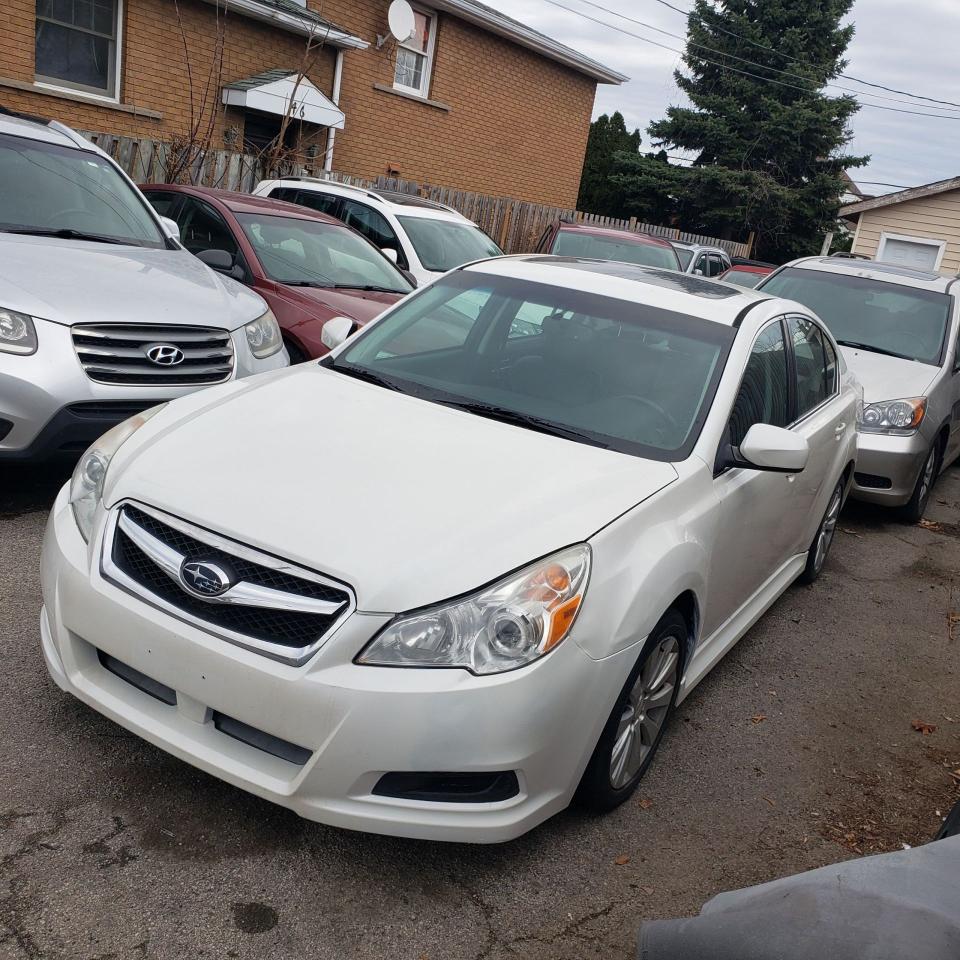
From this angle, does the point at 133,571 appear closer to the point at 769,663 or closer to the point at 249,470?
the point at 249,470

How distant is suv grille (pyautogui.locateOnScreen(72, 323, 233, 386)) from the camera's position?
4898mm

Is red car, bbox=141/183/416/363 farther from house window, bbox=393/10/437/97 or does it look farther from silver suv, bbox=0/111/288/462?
house window, bbox=393/10/437/97

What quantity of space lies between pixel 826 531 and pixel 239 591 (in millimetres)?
4148

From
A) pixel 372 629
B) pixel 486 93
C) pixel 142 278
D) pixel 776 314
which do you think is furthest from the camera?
pixel 486 93

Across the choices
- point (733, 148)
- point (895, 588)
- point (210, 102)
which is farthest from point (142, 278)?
point (733, 148)

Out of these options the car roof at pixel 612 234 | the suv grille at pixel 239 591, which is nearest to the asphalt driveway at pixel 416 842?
the suv grille at pixel 239 591

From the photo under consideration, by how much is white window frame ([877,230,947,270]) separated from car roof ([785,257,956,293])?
17885mm

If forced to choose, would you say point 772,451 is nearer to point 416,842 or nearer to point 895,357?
point 416,842

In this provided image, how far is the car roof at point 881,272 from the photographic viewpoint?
335 inches

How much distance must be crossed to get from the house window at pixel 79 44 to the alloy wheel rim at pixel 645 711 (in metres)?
12.9

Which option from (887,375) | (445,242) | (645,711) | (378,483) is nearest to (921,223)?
(445,242)

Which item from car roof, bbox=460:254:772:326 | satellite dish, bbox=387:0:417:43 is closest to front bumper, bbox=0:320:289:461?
car roof, bbox=460:254:772:326

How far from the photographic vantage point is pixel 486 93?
19.7m

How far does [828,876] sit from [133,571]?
1.97 metres
